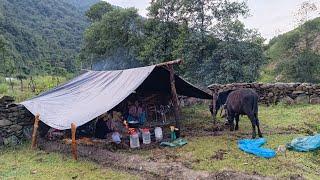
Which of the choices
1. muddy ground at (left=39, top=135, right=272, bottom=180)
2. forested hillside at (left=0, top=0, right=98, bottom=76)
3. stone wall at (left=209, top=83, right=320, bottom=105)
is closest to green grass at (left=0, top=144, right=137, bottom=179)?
muddy ground at (left=39, top=135, right=272, bottom=180)

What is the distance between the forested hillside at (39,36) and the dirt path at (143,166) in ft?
65.7

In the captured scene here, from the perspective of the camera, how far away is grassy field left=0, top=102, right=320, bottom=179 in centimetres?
688

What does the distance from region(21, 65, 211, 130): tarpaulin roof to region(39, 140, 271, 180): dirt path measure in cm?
92

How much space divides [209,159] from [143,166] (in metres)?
1.36

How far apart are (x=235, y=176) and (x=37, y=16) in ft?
167

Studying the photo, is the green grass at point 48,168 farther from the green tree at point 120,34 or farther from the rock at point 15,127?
the green tree at point 120,34

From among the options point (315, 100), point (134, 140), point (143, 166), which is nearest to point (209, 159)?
point (143, 166)

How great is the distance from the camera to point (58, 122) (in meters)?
8.56

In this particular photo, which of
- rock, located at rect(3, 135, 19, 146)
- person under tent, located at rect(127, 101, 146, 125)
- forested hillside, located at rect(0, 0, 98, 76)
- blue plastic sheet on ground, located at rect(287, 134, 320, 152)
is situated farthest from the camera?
forested hillside, located at rect(0, 0, 98, 76)

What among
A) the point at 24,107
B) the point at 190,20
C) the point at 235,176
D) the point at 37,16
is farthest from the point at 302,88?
the point at 37,16

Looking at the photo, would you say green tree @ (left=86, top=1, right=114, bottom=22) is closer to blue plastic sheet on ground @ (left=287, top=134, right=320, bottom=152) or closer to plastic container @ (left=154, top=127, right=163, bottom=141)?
plastic container @ (left=154, top=127, right=163, bottom=141)

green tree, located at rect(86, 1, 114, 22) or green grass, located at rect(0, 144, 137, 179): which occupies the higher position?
green tree, located at rect(86, 1, 114, 22)

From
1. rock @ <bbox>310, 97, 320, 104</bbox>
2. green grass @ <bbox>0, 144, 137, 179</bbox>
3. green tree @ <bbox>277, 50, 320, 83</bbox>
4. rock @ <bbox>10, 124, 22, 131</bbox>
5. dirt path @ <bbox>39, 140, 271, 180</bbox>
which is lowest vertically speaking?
green grass @ <bbox>0, 144, 137, 179</bbox>

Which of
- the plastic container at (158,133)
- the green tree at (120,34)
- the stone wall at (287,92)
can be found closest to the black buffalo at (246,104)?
the plastic container at (158,133)
